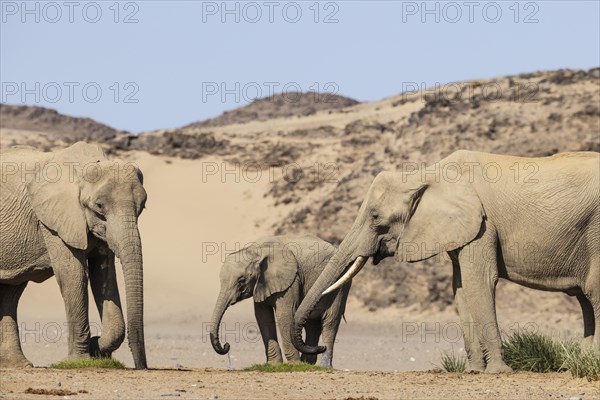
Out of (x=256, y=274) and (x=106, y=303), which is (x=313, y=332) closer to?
(x=256, y=274)

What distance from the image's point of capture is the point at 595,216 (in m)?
19.7

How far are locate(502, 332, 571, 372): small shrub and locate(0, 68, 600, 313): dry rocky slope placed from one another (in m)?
22.0

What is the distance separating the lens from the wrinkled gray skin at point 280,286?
22.8 metres

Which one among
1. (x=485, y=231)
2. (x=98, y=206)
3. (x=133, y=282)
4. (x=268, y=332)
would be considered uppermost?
(x=98, y=206)

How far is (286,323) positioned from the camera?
22875 millimetres

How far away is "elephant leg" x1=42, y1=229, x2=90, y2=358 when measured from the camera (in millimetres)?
20125

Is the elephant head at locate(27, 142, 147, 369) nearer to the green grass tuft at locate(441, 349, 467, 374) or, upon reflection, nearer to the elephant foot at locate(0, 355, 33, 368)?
the elephant foot at locate(0, 355, 33, 368)

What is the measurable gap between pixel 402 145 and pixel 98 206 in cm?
3352

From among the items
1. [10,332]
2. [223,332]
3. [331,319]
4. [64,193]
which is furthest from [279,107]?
[64,193]

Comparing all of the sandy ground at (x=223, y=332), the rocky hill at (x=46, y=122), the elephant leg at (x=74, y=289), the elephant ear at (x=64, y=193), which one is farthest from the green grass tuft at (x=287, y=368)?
the rocky hill at (x=46, y=122)

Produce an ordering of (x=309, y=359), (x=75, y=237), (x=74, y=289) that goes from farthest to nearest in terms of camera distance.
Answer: (x=309, y=359) → (x=74, y=289) → (x=75, y=237)

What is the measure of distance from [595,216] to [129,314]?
6258mm

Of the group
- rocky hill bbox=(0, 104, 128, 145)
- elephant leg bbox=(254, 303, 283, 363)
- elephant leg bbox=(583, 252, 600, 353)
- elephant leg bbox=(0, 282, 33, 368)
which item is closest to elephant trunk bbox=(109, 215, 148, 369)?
elephant leg bbox=(0, 282, 33, 368)

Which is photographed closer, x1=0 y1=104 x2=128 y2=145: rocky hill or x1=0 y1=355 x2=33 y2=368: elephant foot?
x1=0 y1=355 x2=33 y2=368: elephant foot
